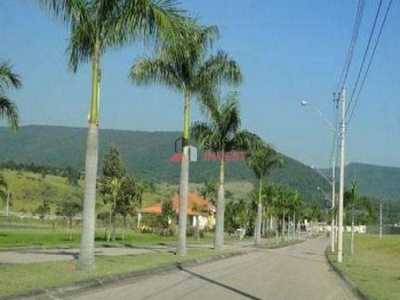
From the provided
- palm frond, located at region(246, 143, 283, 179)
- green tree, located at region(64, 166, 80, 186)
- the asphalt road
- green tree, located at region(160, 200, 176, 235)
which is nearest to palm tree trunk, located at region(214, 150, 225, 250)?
the asphalt road

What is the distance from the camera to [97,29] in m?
23.4

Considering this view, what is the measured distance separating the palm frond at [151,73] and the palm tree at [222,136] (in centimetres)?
883

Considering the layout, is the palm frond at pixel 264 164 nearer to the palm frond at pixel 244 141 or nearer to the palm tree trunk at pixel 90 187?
the palm frond at pixel 244 141

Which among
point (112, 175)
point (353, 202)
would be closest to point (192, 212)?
point (112, 175)

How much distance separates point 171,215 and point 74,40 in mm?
70374

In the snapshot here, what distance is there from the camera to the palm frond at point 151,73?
115ft

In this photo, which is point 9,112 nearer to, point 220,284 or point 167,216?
point 220,284

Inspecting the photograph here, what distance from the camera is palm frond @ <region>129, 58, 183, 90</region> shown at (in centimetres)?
3512

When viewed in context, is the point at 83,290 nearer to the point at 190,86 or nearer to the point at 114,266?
the point at 114,266

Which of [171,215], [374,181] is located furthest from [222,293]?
[374,181]

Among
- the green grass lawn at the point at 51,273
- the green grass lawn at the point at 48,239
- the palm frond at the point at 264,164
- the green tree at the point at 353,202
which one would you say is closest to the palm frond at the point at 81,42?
the green grass lawn at the point at 51,273

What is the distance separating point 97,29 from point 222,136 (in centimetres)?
2353

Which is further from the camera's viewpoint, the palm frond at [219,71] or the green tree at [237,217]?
the green tree at [237,217]

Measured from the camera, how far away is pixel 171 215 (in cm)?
9381
